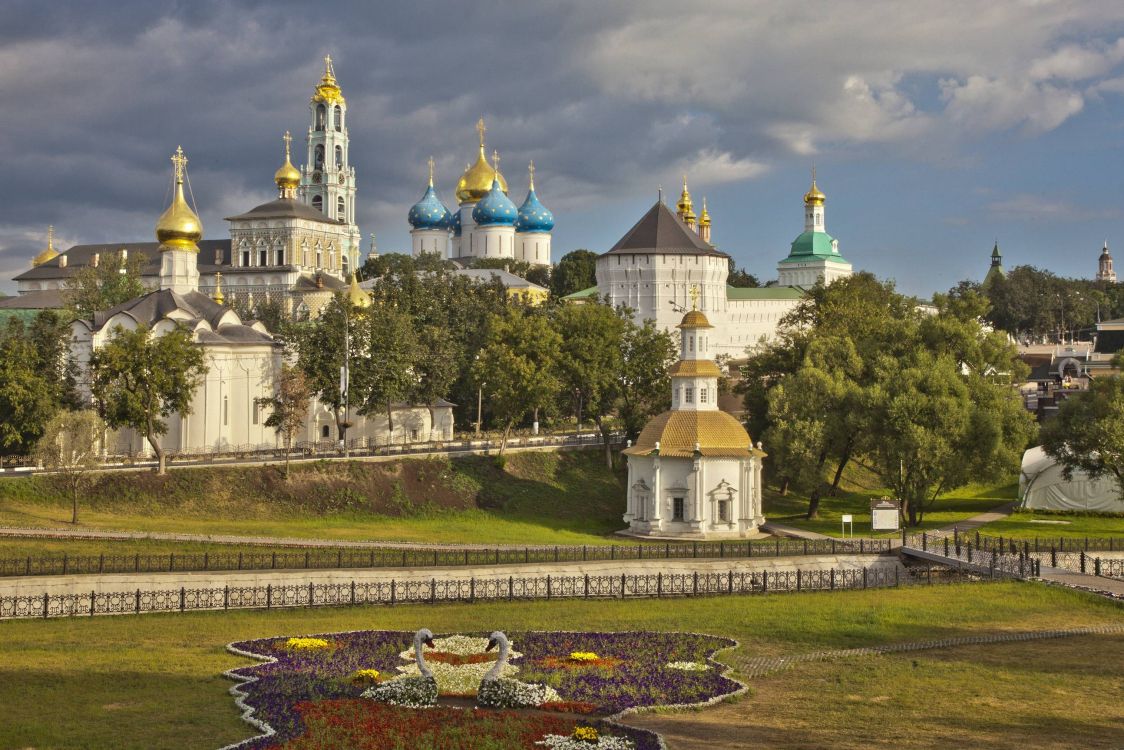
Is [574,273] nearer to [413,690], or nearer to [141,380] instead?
[141,380]

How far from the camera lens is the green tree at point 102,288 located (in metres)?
76.2

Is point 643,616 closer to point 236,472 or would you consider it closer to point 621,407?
point 236,472

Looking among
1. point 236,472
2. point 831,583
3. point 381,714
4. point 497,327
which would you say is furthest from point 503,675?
point 497,327

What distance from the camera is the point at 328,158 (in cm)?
13900

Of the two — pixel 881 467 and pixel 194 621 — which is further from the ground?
pixel 881 467

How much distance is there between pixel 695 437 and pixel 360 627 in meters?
24.7

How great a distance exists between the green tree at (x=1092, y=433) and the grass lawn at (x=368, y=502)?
1840 centimetres

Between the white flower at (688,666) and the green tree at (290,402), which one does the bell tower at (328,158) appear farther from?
the white flower at (688,666)

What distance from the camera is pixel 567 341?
69125mm

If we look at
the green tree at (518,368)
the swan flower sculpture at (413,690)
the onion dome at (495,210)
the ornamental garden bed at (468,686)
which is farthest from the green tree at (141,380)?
the onion dome at (495,210)

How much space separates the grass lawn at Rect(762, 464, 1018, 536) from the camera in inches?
2216

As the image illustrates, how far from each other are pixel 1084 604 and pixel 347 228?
115827 mm

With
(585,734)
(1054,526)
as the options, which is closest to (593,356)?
(1054,526)


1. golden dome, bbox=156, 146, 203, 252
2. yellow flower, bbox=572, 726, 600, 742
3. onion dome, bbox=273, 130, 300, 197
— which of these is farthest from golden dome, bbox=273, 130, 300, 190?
yellow flower, bbox=572, 726, 600, 742
